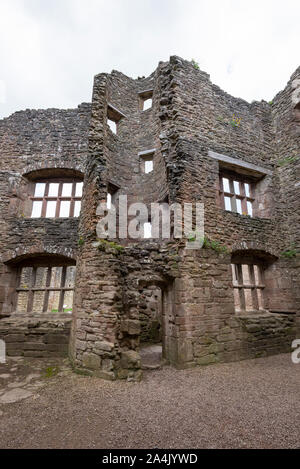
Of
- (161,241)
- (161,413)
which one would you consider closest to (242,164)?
(161,241)

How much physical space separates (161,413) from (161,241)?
3.86 m

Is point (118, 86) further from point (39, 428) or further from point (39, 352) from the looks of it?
point (39, 428)

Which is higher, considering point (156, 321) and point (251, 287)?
point (251, 287)

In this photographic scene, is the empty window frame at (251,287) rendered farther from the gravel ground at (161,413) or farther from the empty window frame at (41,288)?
the empty window frame at (41,288)

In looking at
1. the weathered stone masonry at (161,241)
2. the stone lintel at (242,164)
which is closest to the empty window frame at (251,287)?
the weathered stone masonry at (161,241)

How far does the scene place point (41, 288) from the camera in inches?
301

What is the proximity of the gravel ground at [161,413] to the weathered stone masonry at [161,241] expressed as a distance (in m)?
0.69

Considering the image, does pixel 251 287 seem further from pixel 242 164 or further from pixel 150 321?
pixel 242 164

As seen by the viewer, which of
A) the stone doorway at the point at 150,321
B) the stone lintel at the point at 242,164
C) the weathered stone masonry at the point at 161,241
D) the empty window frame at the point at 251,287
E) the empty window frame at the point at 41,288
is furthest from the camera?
the stone doorway at the point at 150,321

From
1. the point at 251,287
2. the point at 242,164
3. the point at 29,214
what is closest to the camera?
the point at 251,287

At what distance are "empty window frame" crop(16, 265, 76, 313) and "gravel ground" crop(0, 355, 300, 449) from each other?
10.6 feet

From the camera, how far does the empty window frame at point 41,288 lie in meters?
7.57
